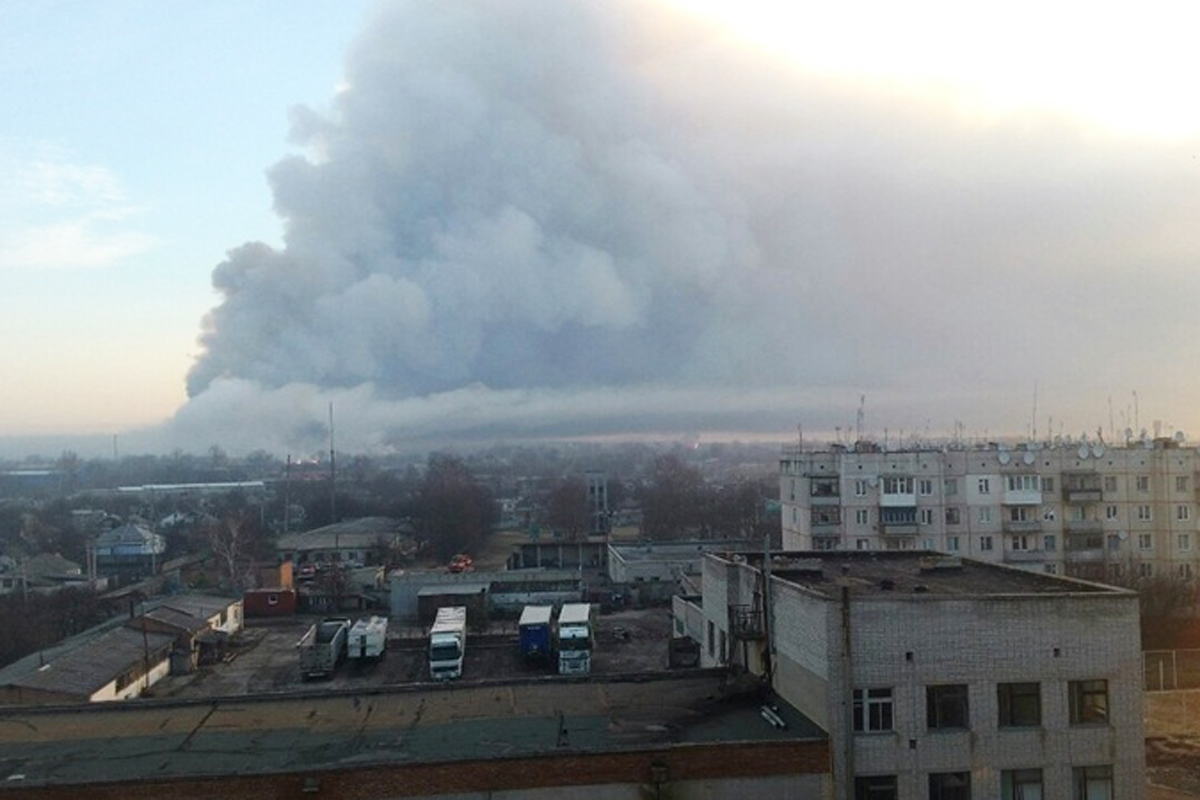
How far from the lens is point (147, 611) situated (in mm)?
32531

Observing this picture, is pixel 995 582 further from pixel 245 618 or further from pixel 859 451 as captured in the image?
pixel 245 618

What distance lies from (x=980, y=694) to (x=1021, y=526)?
27.3 meters

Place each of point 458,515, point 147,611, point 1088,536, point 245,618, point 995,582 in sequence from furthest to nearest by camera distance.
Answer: point 458,515, point 245,618, point 1088,536, point 147,611, point 995,582

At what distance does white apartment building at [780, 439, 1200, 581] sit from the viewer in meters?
36.0

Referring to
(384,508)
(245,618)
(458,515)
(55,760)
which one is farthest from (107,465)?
(55,760)

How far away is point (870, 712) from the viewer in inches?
447

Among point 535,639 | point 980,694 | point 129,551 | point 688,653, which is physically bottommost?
point 129,551

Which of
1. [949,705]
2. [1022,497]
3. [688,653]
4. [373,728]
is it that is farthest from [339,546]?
[949,705]

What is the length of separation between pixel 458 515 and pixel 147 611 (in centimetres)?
3704

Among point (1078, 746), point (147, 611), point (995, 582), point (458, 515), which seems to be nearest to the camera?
point (1078, 746)

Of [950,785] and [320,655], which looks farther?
[320,655]

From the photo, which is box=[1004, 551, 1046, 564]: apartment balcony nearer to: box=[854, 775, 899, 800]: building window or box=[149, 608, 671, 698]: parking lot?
box=[149, 608, 671, 698]: parking lot

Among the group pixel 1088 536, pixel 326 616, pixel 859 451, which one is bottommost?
pixel 326 616

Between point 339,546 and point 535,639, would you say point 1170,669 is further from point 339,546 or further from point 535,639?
point 339,546
